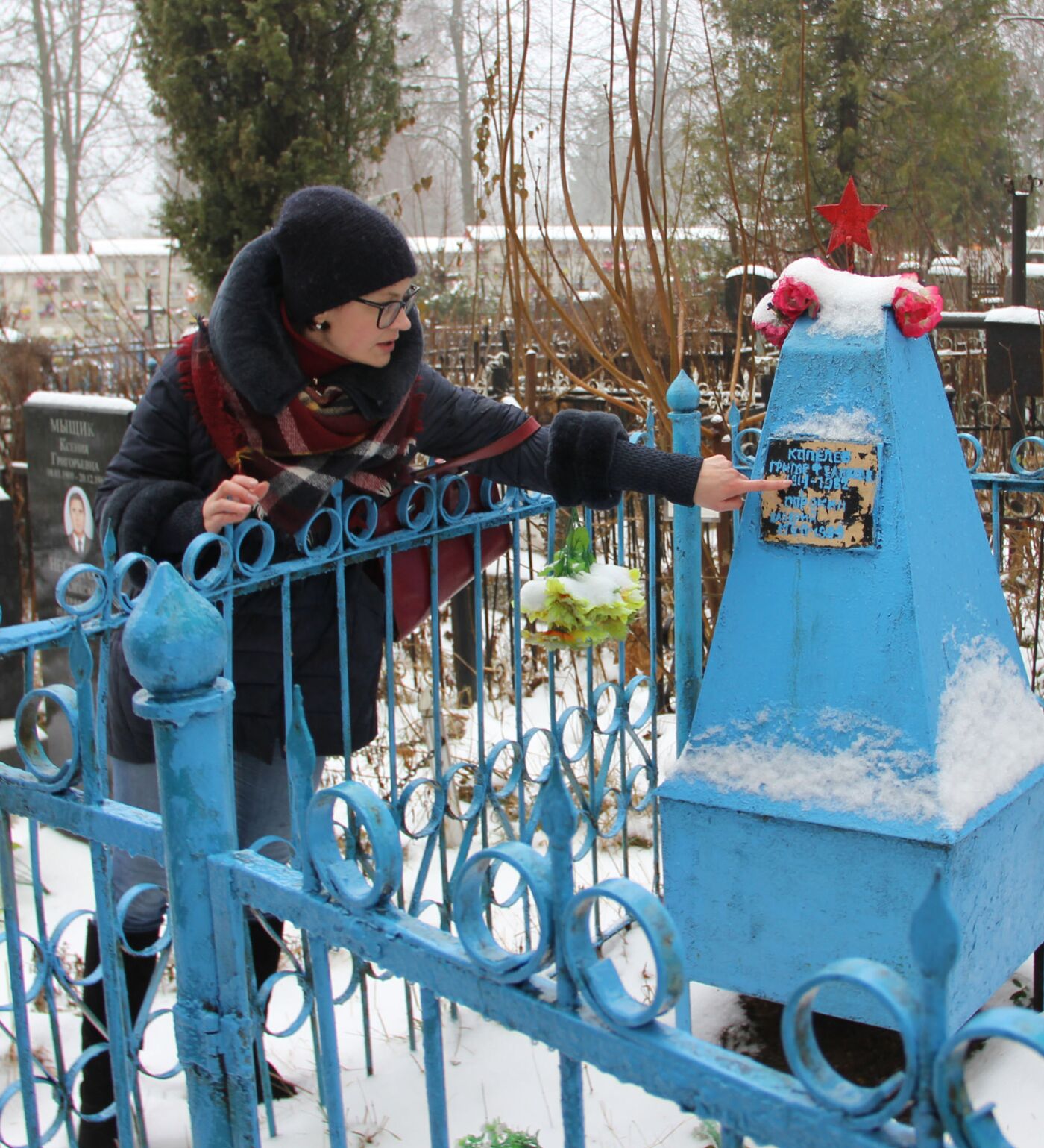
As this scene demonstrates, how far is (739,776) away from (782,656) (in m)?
0.23

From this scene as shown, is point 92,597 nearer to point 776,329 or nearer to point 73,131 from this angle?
point 776,329

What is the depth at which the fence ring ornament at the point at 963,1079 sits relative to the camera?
0.73 meters

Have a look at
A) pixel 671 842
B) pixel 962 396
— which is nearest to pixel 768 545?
pixel 671 842

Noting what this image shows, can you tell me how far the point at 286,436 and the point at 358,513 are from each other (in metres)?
0.30

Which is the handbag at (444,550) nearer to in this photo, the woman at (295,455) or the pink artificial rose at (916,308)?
the woman at (295,455)

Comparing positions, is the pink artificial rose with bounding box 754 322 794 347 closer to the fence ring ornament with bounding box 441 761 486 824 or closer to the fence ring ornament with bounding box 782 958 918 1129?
the fence ring ornament with bounding box 441 761 486 824

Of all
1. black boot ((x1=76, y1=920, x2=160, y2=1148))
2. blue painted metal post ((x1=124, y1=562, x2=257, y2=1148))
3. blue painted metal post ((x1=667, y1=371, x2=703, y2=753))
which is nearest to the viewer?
blue painted metal post ((x1=124, y1=562, x2=257, y2=1148))

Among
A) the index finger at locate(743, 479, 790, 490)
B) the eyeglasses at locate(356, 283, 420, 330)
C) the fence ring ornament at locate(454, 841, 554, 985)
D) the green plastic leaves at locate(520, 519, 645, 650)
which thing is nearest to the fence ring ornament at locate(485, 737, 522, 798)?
the green plastic leaves at locate(520, 519, 645, 650)

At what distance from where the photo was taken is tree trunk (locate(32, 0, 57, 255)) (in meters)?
27.7

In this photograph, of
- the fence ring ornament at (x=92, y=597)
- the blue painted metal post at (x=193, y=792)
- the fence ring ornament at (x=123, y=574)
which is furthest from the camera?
the fence ring ornament at (x=123, y=574)

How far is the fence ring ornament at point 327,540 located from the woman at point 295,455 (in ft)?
0.06

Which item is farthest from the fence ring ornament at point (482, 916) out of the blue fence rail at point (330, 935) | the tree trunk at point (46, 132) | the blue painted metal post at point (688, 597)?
the tree trunk at point (46, 132)

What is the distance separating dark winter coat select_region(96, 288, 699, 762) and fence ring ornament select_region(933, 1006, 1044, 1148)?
55.1 inches

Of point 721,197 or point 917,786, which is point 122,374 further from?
point 721,197
